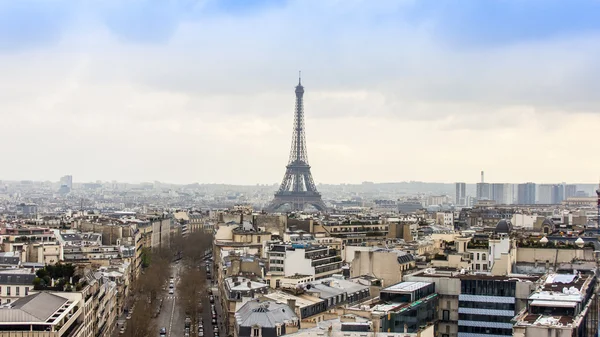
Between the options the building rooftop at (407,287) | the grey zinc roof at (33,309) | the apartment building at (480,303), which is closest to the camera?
the grey zinc roof at (33,309)

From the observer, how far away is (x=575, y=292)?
39.8 m

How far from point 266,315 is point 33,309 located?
1037 cm

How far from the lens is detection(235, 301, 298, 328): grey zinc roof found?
4472 centimetres

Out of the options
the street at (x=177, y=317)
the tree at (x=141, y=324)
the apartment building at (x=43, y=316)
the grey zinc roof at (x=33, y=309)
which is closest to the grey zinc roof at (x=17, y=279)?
the apartment building at (x=43, y=316)

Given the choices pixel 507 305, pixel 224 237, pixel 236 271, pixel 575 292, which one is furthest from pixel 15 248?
pixel 575 292

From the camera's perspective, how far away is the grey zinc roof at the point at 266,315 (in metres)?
44.7

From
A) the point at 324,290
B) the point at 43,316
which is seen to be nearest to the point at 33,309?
the point at 43,316

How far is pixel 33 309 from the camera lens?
4203 centimetres

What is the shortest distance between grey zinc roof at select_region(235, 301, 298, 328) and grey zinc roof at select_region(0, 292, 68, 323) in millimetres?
8559

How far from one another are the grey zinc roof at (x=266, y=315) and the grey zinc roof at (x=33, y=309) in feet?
28.1

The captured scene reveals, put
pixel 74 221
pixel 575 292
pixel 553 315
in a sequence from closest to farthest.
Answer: pixel 553 315, pixel 575 292, pixel 74 221

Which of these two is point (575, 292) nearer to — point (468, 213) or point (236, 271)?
point (236, 271)

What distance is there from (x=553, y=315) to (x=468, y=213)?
326ft

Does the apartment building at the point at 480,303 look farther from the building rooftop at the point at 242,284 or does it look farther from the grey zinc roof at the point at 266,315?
the building rooftop at the point at 242,284
